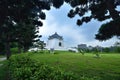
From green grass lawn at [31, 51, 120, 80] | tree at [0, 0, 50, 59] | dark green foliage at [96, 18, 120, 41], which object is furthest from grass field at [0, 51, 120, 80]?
tree at [0, 0, 50, 59]

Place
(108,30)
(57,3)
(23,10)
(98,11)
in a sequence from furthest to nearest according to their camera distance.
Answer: (23,10)
(57,3)
(98,11)
(108,30)

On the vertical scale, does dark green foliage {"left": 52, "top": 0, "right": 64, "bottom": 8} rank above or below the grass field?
above

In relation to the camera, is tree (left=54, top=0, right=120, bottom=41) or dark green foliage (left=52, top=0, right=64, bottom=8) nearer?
tree (left=54, top=0, right=120, bottom=41)

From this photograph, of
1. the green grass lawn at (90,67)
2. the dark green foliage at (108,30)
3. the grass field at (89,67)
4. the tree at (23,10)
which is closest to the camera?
the dark green foliage at (108,30)

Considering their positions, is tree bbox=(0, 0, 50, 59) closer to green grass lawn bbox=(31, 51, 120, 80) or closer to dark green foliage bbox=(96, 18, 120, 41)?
green grass lawn bbox=(31, 51, 120, 80)

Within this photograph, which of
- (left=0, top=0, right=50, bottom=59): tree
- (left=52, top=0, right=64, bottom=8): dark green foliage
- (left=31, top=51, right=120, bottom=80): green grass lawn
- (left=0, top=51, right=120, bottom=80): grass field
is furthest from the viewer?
(left=0, top=0, right=50, bottom=59): tree

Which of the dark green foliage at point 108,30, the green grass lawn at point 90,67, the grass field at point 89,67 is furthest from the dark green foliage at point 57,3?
the dark green foliage at point 108,30

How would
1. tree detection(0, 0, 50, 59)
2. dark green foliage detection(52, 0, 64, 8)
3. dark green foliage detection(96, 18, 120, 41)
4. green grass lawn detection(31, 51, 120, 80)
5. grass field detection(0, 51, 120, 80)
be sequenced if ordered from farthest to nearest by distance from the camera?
tree detection(0, 0, 50, 59), dark green foliage detection(52, 0, 64, 8), green grass lawn detection(31, 51, 120, 80), grass field detection(0, 51, 120, 80), dark green foliage detection(96, 18, 120, 41)

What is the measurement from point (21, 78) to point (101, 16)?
34.2 feet

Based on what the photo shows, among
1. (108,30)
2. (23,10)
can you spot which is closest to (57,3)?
(23,10)

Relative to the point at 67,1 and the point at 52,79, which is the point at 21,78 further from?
the point at 67,1

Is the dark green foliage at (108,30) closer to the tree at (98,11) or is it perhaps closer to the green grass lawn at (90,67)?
the tree at (98,11)

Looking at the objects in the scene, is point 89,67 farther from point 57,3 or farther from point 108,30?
point 108,30

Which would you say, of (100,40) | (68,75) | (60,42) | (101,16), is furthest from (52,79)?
(60,42)
